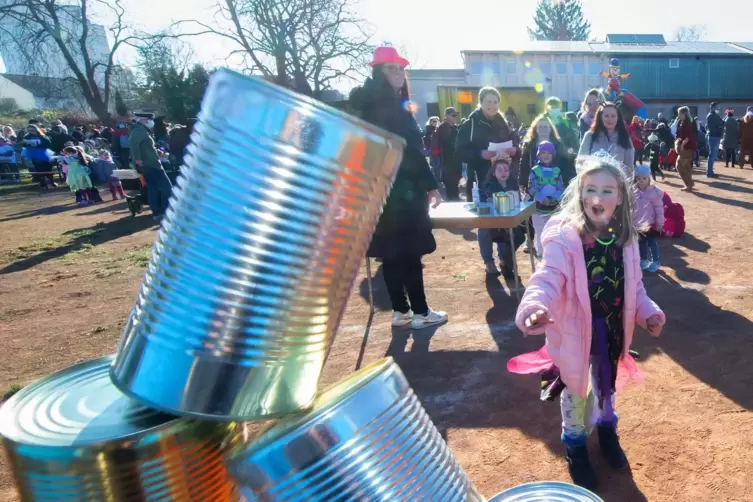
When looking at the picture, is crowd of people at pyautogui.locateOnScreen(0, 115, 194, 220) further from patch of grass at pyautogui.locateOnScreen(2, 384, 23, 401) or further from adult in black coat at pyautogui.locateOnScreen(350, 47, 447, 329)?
adult in black coat at pyautogui.locateOnScreen(350, 47, 447, 329)

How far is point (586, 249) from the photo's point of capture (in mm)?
2381

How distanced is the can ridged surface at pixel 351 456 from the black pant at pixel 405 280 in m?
2.61

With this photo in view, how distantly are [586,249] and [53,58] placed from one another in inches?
1247

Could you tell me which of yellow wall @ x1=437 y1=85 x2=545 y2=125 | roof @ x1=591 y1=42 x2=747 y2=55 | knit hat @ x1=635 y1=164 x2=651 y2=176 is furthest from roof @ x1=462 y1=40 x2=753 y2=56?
knit hat @ x1=635 y1=164 x2=651 y2=176

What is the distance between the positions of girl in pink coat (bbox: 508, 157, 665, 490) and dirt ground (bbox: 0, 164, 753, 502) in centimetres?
35

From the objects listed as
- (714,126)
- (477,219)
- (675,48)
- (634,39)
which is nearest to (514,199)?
(477,219)

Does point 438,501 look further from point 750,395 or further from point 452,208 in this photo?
point 452,208

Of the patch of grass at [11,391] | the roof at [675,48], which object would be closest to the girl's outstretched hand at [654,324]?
the patch of grass at [11,391]

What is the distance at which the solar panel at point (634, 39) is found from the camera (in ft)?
134

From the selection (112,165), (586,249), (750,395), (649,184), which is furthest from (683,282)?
(112,165)

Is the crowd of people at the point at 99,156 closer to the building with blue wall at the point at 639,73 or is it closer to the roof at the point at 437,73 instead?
the roof at the point at 437,73

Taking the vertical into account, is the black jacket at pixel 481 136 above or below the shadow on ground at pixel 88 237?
above

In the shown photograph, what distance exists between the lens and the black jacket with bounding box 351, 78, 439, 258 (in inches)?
141

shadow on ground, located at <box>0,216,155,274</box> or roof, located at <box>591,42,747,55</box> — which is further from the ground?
roof, located at <box>591,42,747,55</box>
